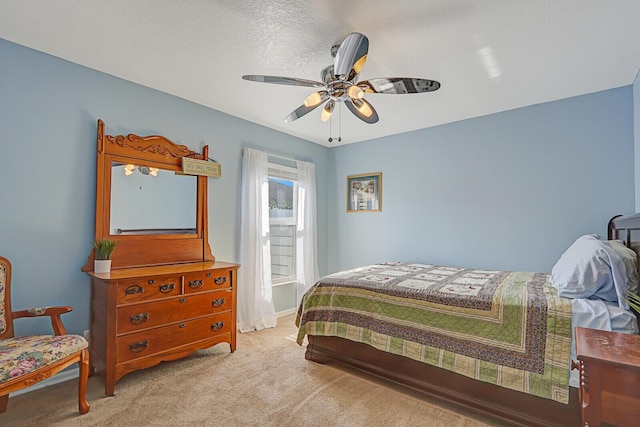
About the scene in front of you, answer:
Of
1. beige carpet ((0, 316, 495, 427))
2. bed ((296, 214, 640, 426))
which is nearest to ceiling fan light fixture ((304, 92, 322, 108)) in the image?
bed ((296, 214, 640, 426))

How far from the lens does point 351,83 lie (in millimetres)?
2205

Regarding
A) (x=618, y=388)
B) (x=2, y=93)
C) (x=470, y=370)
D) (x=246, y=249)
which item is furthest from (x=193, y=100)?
(x=618, y=388)

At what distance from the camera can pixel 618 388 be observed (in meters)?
1.09

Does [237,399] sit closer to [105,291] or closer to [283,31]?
[105,291]

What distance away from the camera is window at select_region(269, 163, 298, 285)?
170 inches

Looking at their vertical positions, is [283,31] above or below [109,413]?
above

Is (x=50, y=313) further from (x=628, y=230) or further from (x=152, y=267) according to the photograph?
(x=628, y=230)

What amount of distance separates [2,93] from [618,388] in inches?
148

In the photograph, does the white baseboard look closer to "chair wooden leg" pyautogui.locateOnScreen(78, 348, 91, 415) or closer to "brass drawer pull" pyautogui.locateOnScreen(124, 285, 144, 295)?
"chair wooden leg" pyautogui.locateOnScreen(78, 348, 91, 415)

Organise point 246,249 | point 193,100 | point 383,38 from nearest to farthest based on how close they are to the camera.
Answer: point 383,38 < point 193,100 < point 246,249

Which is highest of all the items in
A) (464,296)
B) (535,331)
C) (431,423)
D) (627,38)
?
(627,38)

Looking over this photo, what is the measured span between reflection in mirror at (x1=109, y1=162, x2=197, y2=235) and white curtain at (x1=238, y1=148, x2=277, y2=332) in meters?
0.63

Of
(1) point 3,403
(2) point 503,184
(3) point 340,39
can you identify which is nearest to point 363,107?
(3) point 340,39

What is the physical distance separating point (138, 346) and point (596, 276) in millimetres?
3130
